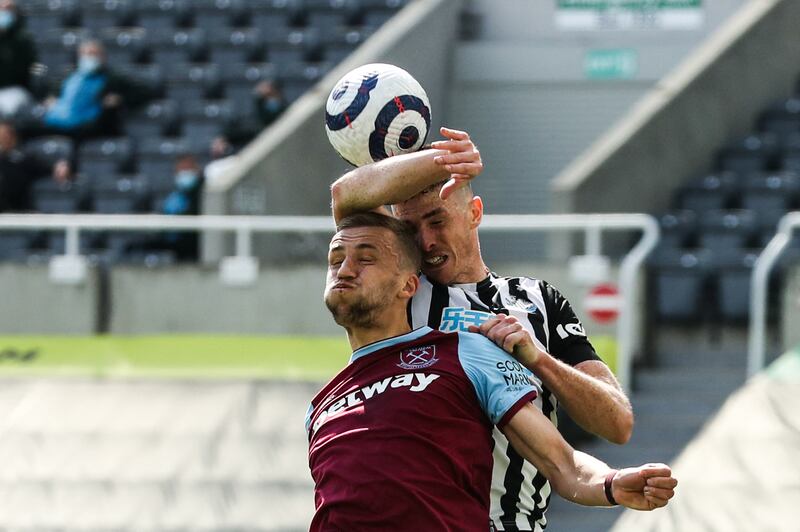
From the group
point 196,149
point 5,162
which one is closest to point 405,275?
point 5,162

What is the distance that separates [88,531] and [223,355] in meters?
1.90

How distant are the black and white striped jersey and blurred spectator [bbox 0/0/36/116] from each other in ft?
36.9

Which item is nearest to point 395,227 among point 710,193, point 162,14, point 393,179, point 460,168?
point 393,179

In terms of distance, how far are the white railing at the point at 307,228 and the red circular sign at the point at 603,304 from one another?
Result: 6cm

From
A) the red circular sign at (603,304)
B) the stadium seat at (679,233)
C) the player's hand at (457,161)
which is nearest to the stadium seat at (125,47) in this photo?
the stadium seat at (679,233)

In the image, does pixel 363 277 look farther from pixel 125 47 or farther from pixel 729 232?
pixel 125 47

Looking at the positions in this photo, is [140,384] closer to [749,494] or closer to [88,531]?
[88,531]

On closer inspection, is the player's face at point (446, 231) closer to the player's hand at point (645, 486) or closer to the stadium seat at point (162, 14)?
the player's hand at point (645, 486)

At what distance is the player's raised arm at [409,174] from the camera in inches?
154

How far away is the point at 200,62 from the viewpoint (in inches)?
624

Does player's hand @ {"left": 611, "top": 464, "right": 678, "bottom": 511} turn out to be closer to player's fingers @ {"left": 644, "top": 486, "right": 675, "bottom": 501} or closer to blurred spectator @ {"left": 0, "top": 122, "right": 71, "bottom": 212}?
player's fingers @ {"left": 644, "top": 486, "right": 675, "bottom": 501}

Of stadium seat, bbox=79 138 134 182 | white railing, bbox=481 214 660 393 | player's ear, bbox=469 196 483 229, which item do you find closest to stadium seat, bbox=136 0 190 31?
stadium seat, bbox=79 138 134 182

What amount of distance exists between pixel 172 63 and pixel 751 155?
6384mm

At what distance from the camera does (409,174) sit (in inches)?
154
